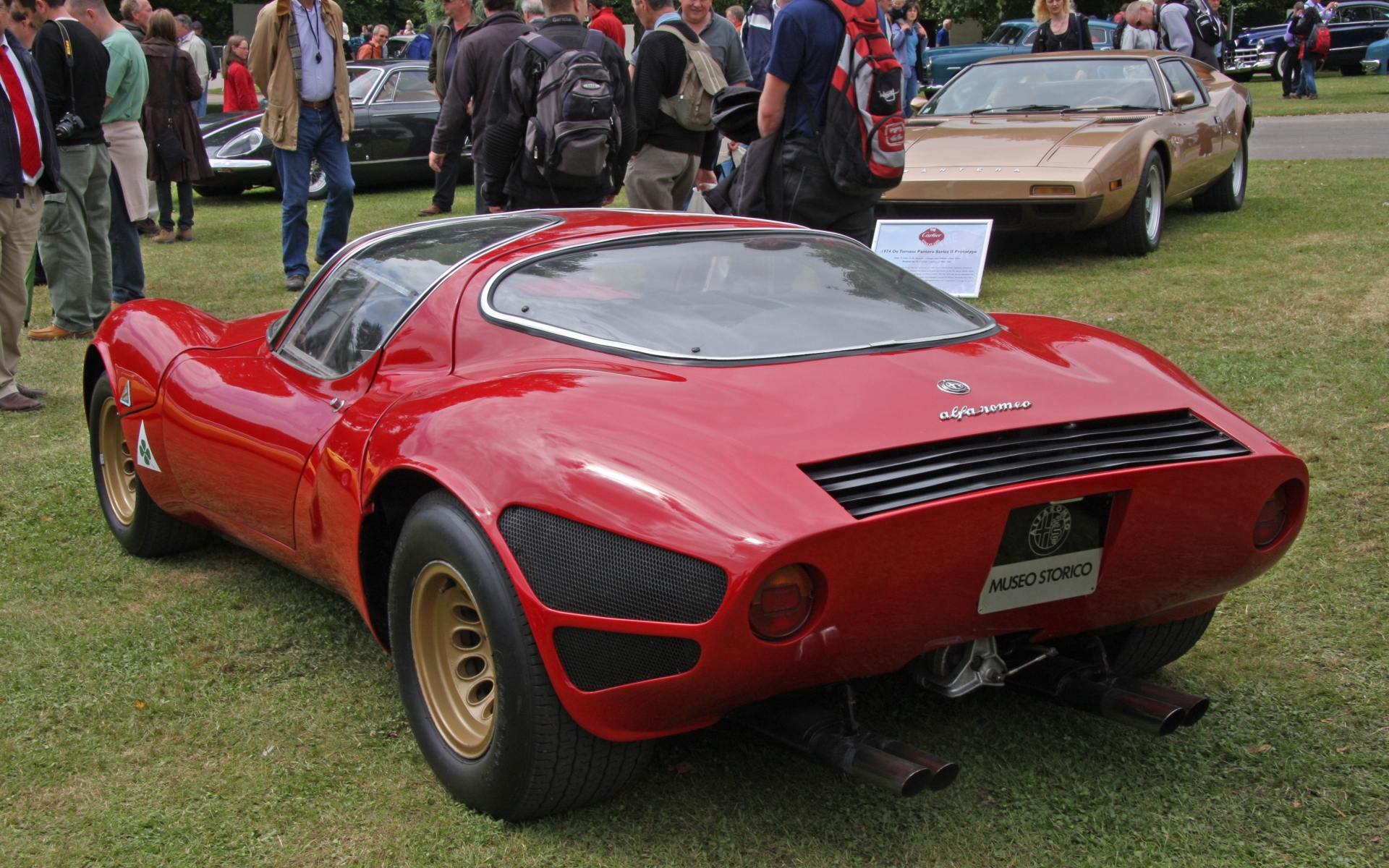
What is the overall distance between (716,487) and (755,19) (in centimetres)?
995

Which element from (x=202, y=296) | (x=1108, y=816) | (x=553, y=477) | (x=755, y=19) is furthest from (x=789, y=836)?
(x=755, y=19)

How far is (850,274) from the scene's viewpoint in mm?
3316

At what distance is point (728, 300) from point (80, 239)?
17.7 feet

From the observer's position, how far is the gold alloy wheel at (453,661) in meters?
2.67

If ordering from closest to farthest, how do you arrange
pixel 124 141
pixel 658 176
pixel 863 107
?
pixel 863 107 → pixel 658 176 → pixel 124 141

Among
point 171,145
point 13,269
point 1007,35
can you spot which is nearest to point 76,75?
point 13,269

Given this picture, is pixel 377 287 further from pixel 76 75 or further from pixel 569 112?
pixel 76 75

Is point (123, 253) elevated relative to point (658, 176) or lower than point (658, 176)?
lower

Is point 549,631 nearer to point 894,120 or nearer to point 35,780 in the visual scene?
point 35,780

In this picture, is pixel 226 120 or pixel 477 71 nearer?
pixel 477 71

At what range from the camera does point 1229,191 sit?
33.8ft

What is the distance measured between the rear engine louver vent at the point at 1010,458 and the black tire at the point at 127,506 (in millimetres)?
2660

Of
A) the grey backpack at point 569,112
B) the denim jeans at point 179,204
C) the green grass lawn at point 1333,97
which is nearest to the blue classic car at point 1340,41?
the green grass lawn at point 1333,97

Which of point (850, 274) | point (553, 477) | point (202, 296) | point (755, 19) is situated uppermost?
point (755, 19)
